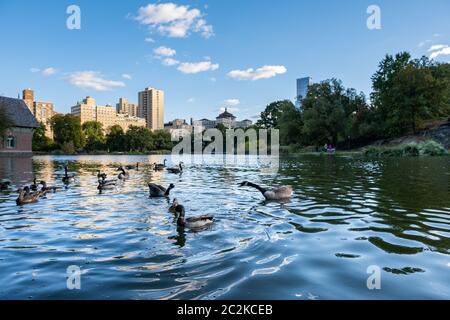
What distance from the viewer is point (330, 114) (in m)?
67.6

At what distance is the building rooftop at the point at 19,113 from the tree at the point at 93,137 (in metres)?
54.8

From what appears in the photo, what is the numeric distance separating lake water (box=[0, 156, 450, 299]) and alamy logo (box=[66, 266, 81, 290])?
0.22ft

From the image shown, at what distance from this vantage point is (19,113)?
198 ft

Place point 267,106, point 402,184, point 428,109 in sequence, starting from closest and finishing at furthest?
1. point 402,184
2. point 428,109
3. point 267,106

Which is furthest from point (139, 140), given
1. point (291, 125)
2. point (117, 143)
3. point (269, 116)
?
point (291, 125)

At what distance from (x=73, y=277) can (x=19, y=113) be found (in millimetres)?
65606

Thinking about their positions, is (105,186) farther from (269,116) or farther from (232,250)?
(269,116)

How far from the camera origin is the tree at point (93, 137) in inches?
4725

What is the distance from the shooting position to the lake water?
14.9 feet

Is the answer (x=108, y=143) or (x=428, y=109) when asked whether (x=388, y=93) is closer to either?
(x=428, y=109)
